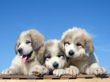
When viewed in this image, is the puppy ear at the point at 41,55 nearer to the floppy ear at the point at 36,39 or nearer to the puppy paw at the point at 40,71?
the floppy ear at the point at 36,39

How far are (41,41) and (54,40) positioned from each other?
31 cm

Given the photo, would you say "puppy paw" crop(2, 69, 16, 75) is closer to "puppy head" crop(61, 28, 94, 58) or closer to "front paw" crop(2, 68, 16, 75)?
"front paw" crop(2, 68, 16, 75)

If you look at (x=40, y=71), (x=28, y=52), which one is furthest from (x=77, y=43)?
(x=28, y=52)

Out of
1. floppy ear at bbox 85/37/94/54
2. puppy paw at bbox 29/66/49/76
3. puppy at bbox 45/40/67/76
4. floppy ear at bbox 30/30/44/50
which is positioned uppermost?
floppy ear at bbox 30/30/44/50

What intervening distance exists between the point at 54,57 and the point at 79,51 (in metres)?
0.52

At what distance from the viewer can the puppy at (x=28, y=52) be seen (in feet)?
13.6

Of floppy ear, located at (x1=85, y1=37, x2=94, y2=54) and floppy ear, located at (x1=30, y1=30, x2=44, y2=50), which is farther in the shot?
floppy ear, located at (x1=30, y1=30, x2=44, y2=50)

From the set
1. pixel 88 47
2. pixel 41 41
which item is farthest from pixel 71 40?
pixel 41 41

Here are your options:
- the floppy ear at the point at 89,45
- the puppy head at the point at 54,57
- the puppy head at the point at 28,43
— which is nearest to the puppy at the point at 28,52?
the puppy head at the point at 28,43

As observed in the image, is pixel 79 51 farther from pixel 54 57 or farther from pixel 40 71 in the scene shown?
pixel 40 71

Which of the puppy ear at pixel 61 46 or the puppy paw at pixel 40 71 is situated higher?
the puppy ear at pixel 61 46

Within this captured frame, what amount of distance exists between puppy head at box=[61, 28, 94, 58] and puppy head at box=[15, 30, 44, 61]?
1.70ft

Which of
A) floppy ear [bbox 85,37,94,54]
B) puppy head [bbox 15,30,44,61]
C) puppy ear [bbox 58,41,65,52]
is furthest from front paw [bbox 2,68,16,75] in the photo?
floppy ear [bbox 85,37,94,54]

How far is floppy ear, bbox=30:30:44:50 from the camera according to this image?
418 cm
